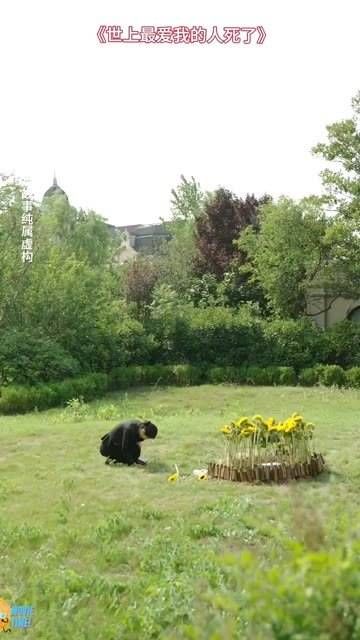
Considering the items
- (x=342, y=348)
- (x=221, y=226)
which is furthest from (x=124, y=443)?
(x=221, y=226)

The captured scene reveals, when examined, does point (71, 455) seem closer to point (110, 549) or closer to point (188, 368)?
point (110, 549)

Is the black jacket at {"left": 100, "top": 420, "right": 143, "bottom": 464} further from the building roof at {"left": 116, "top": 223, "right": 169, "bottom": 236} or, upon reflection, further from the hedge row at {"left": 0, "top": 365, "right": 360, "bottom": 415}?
the building roof at {"left": 116, "top": 223, "right": 169, "bottom": 236}

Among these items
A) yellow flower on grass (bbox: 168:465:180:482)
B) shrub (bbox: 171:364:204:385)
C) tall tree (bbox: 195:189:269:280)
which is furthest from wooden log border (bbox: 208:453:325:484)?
tall tree (bbox: 195:189:269:280)

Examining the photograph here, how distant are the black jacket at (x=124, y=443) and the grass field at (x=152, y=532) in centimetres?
22

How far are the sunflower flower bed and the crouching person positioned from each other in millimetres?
1123

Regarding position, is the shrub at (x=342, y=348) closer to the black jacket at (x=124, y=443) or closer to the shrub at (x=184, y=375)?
the shrub at (x=184, y=375)

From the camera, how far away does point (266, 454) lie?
8477 mm

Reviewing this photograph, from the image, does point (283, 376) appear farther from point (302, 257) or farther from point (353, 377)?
point (302, 257)

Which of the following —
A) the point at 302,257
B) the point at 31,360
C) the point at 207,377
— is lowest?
the point at 207,377

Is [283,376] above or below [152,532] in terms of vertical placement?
below

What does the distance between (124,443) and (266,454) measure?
1.85 metres

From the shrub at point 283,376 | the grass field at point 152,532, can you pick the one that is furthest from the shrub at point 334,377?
the grass field at point 152,532

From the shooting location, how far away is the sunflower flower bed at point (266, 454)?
8.32m

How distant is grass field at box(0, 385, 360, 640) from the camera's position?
3062mm
